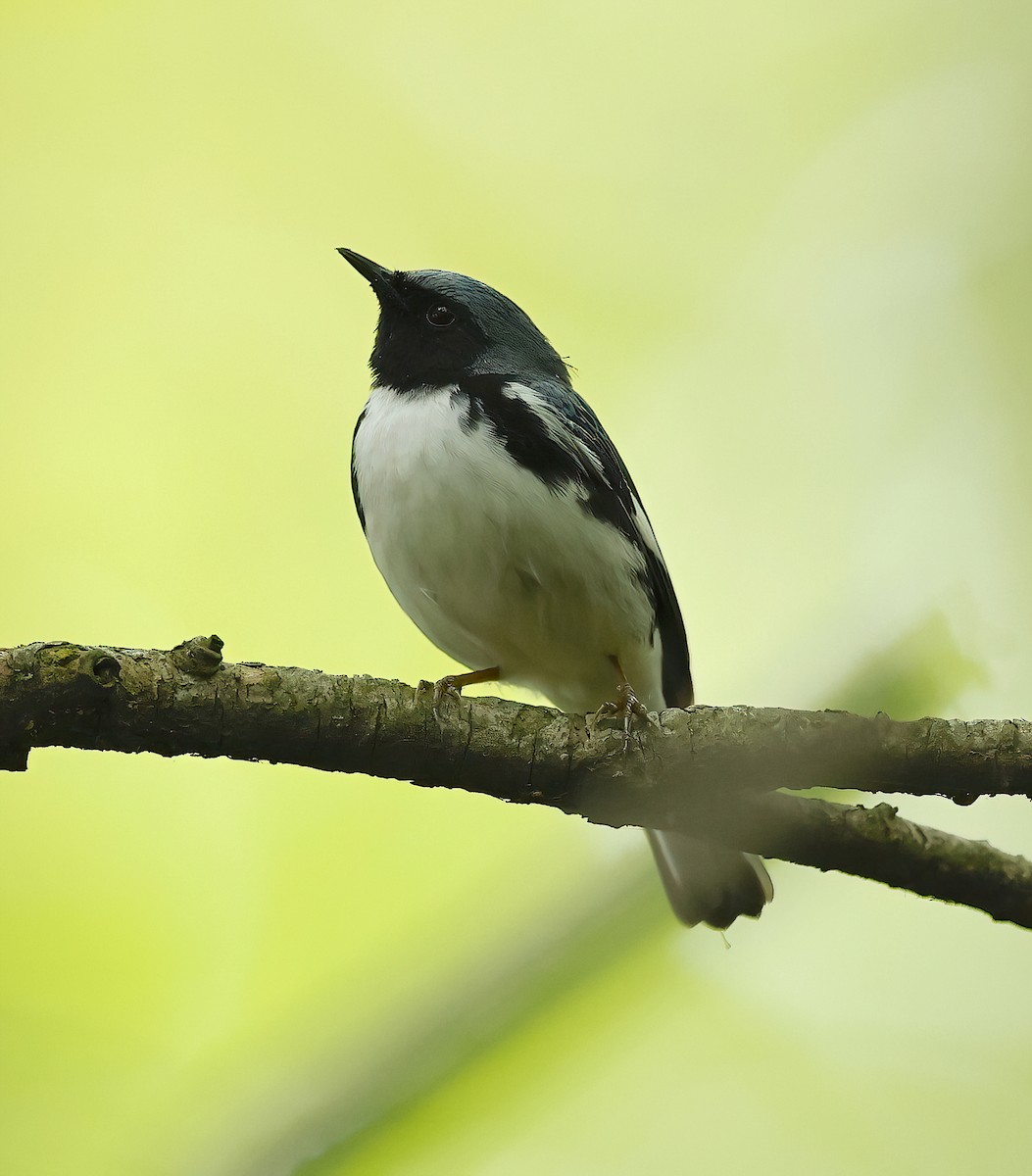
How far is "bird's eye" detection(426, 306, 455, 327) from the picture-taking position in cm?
538

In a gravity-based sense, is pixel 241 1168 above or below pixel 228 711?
below

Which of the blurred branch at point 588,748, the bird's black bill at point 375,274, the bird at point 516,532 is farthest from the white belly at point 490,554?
the blurred branch at point 588,748

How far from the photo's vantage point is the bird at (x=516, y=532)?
14.6 ft

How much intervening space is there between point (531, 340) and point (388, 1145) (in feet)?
12.8

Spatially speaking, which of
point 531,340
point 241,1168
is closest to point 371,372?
point 531,340

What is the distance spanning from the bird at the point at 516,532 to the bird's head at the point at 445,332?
0.01 metres

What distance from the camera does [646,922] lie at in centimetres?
298

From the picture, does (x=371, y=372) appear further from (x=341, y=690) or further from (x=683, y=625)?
(x=341, y=690)

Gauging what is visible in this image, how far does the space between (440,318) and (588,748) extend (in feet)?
8.72

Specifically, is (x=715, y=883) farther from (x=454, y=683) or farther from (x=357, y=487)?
(x=357, y=487)

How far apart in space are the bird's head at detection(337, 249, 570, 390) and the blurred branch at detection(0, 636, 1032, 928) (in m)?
2.10

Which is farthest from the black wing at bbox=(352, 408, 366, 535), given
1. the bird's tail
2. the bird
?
the bird's tail

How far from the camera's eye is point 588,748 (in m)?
3.36

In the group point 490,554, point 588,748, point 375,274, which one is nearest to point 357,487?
point 490,554
